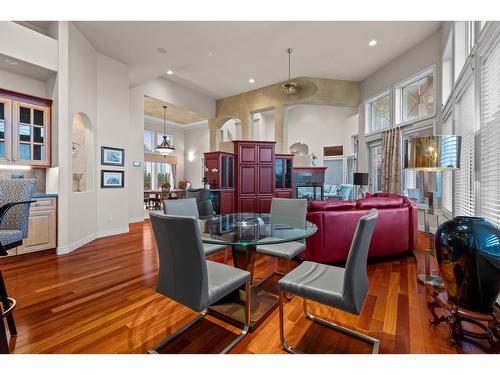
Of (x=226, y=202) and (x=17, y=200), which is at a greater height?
(x=17, y=200)

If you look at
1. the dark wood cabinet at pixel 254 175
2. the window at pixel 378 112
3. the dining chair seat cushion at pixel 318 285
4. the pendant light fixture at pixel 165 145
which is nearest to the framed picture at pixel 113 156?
the dark wood cabinet at pixel 254 175

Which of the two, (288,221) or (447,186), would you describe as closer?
(288,221)

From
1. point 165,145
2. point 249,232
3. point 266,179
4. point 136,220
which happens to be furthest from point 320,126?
point 249,232

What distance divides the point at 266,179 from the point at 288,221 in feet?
14.2

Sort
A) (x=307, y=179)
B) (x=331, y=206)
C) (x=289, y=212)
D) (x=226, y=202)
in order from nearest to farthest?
1. (x=289, y=212)
2. (x=331, y=206)
3. (x=226, y=202)
4. (x=307, y=179)

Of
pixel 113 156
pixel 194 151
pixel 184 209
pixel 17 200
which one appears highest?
pixel 194 151

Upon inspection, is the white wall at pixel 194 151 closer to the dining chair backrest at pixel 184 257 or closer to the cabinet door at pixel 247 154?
the cabinet door at pixel 247 154

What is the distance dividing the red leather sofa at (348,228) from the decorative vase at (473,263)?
1.27 meters

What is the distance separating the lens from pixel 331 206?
2920 millimetres

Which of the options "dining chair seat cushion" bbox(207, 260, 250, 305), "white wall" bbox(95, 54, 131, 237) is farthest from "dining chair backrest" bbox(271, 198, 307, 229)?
"white wall" bbox(95, 54, 131, 237)

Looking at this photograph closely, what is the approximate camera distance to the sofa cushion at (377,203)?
3.11 metres

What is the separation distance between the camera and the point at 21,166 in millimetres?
3506

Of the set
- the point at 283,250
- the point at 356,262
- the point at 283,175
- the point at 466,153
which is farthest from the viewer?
the point at 283,175

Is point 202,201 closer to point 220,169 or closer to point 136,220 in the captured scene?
point 220,169
